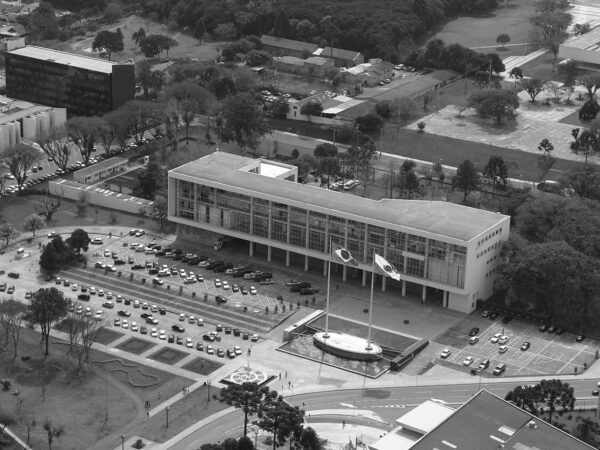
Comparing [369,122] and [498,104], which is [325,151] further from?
[498,104]

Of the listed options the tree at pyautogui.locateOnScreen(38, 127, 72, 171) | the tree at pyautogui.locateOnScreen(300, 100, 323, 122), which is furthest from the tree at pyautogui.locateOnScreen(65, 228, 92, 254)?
the tree at pyautogui.locateOnScreen(300, 100, 323, 122)

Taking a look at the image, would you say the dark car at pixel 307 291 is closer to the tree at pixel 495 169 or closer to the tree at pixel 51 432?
the tree at pixel 51 432

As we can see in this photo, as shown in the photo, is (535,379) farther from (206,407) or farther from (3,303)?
(3,303)

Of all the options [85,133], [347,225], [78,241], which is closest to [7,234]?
[78,241]

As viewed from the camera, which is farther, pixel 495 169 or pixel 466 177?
pixel 495 169

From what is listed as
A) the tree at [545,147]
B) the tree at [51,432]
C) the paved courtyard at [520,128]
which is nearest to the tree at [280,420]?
the tree at [51,432]
